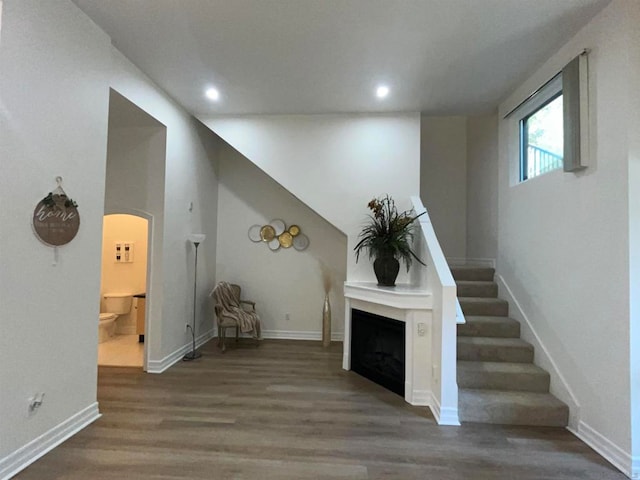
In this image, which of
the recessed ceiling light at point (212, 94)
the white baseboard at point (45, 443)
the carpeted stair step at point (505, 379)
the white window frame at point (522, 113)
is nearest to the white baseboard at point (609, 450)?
the carpeted stair step at point (505, 379)

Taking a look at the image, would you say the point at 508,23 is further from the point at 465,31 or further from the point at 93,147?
the point at 93,147

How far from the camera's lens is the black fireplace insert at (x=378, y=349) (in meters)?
3.68

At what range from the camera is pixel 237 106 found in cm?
450

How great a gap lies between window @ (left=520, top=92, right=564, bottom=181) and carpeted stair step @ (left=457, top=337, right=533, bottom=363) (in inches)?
69.9

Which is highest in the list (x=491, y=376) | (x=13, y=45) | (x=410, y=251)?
(x=13, y=45)

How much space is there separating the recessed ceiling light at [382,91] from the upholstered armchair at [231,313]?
3.35 metres

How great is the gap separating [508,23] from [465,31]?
1.01 ft

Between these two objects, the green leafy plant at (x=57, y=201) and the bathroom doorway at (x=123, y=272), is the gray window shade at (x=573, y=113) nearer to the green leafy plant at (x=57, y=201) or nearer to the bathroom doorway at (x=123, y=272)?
the green leafy plant at (x=57, y=201)

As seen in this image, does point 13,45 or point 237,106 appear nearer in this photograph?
point 13,45

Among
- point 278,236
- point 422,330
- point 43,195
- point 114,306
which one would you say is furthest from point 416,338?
point 114,306

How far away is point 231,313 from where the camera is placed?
16.8 feet

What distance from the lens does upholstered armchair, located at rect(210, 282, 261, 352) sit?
5.02 metres

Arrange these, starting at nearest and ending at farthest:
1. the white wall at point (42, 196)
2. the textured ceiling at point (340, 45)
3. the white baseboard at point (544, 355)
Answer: the white wall at point (42, 196) → the textured ceiling at point (340, 45) → the white baseboard at point (544, 355)

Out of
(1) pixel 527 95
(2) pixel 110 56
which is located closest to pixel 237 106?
(2) pixel 110 56
